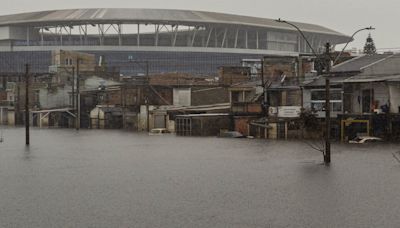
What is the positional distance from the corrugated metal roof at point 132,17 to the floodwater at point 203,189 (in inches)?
3947

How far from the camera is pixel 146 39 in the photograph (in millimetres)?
144500

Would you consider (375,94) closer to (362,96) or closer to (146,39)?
(362,96)

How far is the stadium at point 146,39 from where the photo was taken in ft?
440

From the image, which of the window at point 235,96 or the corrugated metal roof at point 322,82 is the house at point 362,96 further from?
the window at point 235,96

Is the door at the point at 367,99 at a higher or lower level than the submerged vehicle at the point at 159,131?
higher

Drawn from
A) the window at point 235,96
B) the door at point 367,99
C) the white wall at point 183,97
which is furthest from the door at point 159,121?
the door at point 367,99

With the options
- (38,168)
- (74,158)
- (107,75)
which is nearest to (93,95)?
(107,75)

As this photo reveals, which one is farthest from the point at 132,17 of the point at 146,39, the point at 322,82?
the point at 322,82

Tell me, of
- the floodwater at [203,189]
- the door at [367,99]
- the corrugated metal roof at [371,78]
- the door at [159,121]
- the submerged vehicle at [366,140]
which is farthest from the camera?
the door at [159,121]

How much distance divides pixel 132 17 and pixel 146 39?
14527mm

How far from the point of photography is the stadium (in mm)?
134250

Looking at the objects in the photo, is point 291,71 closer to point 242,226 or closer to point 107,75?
point 107,75

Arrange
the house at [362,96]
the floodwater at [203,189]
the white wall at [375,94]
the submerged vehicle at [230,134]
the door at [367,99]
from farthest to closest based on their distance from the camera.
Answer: the submerged vehicle at [230,134] < the door at [367,99] < the white wall at [375,94] < the house at [362,96] < the floodwater at [203,189]

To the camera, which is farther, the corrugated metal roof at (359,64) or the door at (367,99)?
the corrugated metal roof at (359,64)
